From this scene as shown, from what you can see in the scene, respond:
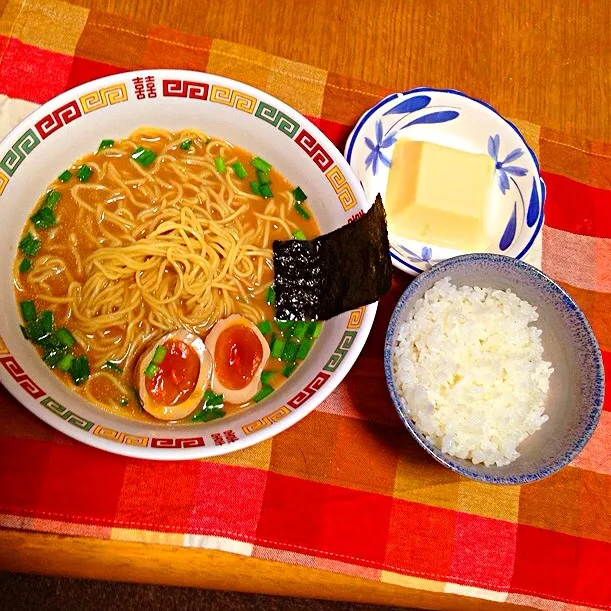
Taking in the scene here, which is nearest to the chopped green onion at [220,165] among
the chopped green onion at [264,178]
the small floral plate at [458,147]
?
the chopped green onion at [264,178]

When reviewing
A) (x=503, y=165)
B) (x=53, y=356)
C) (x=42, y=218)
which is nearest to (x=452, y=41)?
(x=503, y=165)

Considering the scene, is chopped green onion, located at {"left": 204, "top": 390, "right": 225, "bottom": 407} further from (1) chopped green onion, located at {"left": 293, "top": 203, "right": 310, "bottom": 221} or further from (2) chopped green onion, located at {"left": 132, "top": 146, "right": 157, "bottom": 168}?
(2) chopped green onion, located at {"left": 132, "top": 146, "right": 157, "bottom": 168}

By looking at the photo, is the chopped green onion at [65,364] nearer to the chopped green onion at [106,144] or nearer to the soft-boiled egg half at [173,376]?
the soft-boiled egg half at [173,376]

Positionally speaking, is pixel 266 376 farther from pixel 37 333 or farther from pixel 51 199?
pixel 51 199

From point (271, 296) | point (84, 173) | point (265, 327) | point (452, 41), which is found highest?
point (452, 41)

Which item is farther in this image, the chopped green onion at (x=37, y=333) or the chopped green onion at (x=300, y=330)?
the chopped green onion at (x=300, y=330)

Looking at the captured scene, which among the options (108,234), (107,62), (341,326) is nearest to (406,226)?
(341,326)
